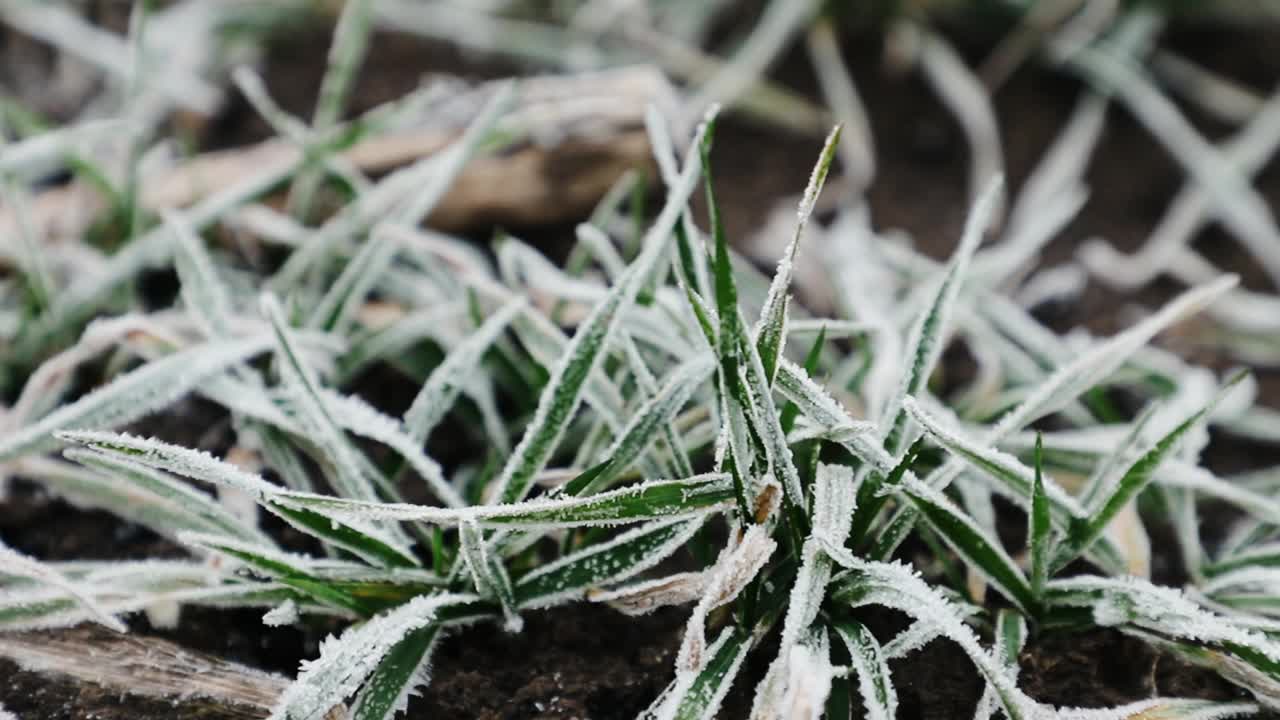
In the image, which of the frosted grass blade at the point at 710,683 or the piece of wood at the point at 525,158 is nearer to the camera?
the frosted grass blade at the point at 710,683

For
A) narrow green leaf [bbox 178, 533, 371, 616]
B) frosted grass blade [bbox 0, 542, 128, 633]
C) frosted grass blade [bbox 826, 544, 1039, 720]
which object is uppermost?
frosted grass blade [bbox 826, 544, 1039, 720]

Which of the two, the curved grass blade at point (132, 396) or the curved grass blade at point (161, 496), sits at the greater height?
the curved grass blade at point (132, 396)

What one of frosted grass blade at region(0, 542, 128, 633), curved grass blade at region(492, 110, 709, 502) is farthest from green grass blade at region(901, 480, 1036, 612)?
frosted grass blade at region(0, 542, 128, 633)

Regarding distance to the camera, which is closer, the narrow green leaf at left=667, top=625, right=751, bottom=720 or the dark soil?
the narrow green leaf at left=667, top=625, right=751, bottom=720

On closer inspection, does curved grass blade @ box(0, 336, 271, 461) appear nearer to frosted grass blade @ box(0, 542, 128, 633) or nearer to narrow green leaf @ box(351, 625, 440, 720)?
frosted grass blade @ box(0, 542, 128, 633)

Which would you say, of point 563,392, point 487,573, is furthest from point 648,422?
point 487,573

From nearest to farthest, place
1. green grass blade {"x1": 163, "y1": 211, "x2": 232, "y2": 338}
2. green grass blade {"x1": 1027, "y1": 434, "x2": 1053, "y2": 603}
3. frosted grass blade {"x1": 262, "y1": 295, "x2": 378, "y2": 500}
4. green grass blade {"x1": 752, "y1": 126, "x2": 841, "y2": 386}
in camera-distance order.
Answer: green grass blade {"x1": 752, "y1": 126, "x2": 841, "y2": 386} → green grass blade {"x1": 1027, "y1": 434, "x2": 1053, "y2": 603} → frosted grass blade {"x1": 262, "y1": 295, "x2": 378, "y2": 500} → green grass blade {"x1": 163, "y1": 211, "x2": 232, "y2": 338}

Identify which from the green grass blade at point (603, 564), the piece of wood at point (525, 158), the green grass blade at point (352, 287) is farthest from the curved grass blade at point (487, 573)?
the piece of wood at point (525, 158)

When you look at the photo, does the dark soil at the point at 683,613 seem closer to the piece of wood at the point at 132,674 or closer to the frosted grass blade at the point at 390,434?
the piece of wood at the point at 132,674

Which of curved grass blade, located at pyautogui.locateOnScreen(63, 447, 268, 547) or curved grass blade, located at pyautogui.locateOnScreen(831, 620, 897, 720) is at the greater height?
curved grass blade, located at pyautogui.locateOnScreen(831, 620, 897, 720)

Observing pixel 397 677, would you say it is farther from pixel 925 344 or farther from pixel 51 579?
pixel 925 344
